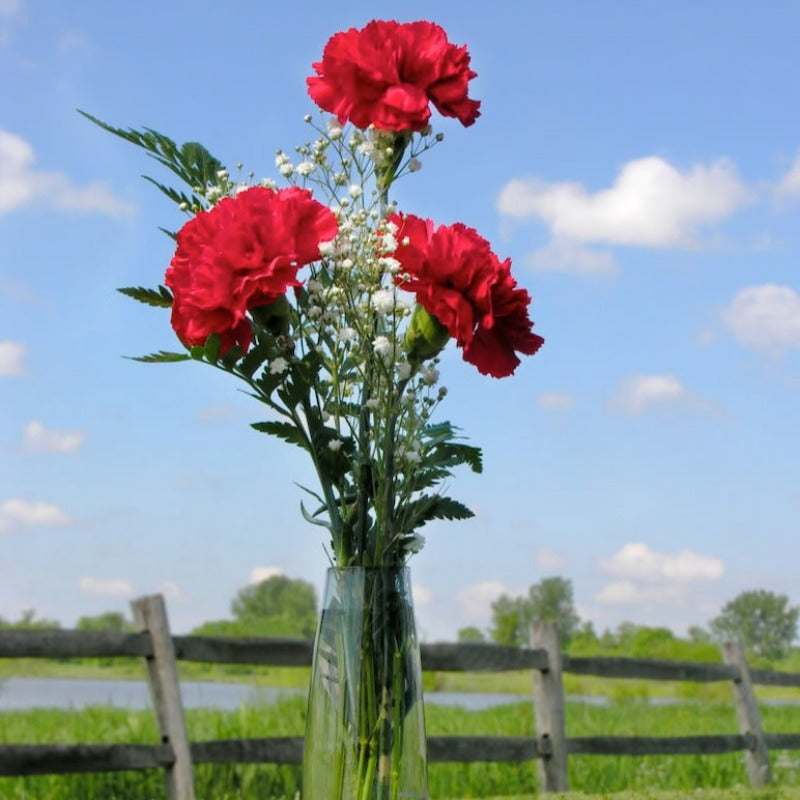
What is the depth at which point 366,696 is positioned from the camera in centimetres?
180

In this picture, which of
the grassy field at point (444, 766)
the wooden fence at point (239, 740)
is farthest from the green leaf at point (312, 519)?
the wooden fence at point (239, 740)

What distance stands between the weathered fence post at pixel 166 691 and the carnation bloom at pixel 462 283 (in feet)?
12.2

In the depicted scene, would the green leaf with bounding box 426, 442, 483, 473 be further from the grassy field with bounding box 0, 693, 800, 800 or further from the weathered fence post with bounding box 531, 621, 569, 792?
the weathered fence post with bounding box 531, 621, 569, 792

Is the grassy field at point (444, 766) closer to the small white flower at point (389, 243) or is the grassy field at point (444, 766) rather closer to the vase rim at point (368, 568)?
the vase rim at point (368, 568)

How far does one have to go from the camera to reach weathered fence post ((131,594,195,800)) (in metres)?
5.06

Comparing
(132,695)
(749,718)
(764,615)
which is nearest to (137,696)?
(132,695)

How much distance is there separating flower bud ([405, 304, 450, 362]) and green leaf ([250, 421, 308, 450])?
0.23 m

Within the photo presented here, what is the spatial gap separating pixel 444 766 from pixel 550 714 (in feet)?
2.69

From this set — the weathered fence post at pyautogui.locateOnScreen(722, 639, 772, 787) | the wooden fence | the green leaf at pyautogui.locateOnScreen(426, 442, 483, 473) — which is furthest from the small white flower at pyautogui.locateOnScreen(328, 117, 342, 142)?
the weathered fence post at pyautogui.locateOnScreen(722, 639, 772, 787)

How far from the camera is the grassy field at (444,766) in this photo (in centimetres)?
589

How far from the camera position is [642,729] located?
959 cm

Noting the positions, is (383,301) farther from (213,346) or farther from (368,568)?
(368,568)

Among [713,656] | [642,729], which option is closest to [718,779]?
[642,729]

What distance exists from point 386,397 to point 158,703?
3830 mm
